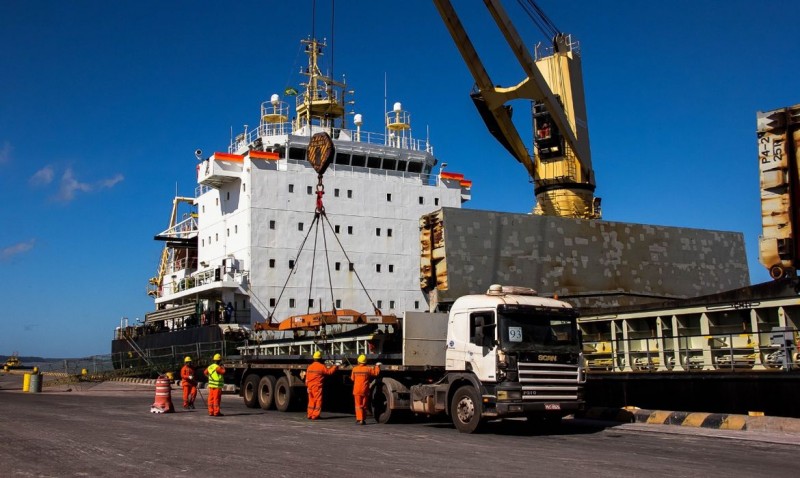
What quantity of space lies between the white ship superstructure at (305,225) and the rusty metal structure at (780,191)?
1797 centimetres

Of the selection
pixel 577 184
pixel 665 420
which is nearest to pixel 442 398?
pixel 665 420

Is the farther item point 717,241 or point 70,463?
point 717,241

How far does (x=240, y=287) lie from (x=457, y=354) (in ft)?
66.5

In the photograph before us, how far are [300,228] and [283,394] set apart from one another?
16113mm

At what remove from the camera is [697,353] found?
16.4m

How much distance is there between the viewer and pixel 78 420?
1452 centimetres

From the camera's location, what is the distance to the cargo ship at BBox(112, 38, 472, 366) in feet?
105

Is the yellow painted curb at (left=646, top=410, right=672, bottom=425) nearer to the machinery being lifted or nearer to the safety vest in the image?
the safety vest

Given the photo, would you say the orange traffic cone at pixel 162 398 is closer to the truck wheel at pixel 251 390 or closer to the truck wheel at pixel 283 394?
the truck wheel at pixel 251 390

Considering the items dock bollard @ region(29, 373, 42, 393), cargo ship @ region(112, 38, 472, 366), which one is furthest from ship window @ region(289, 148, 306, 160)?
dock bollard @ region(29, 373, 42, 393)

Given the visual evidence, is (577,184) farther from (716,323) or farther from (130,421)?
(130,421)

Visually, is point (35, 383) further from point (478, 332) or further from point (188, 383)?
point (478, 332)

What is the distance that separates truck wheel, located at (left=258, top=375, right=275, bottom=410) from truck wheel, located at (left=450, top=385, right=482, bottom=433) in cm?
613

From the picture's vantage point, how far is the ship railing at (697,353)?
13.9m
